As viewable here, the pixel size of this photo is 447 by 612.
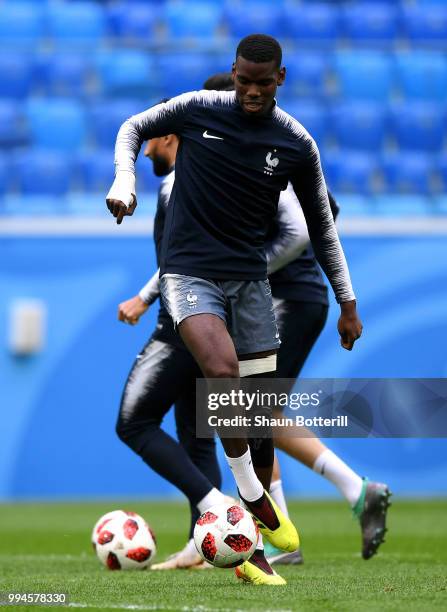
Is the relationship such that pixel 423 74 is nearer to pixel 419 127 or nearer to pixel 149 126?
pixel 419 127

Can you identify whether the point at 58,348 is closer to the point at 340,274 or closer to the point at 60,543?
the point at 60,543

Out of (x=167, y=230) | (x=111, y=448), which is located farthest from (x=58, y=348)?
(x=167, y=230)

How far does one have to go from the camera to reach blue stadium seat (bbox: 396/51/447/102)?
13.5 m

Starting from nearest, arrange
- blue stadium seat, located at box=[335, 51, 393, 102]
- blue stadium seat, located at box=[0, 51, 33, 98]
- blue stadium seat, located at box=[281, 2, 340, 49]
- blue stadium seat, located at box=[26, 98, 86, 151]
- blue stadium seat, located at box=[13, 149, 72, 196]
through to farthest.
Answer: blue stadium seat, located at box=[13, 149, 72, 196] < blue stadium seat, located at box=[26, 98, 86, 151] < blue stadium seat, located at box=[0, 51, 33, 98] < blue stadium seat, located at box=[335, 51, 393, 102] < blue stadium seat, located at box=[281, 2, 340, 49]

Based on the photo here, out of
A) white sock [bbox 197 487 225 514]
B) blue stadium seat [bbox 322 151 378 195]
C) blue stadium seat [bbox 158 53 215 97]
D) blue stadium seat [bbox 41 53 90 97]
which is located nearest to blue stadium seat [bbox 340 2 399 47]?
blue stadium seat [bbox 322 151 378 195]

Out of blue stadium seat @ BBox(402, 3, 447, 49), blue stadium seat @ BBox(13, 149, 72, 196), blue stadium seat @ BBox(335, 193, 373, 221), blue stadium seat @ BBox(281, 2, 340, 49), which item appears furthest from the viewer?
blue stadium seat @ BBox(402, 3, 447, 49)

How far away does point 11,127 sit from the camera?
1270 centimetres

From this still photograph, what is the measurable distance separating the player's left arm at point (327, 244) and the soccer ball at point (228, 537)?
0.80 meters

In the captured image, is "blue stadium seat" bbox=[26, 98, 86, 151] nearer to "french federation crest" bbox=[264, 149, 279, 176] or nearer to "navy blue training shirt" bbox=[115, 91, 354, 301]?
"navy blue training shirt" bbox=[115, 91, 354, 301]

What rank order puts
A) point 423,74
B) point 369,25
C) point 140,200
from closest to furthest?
point 140,200 → point 423,74 → point 369,25

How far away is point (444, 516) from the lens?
9.27 meters

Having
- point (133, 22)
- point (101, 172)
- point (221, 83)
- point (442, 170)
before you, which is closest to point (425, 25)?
point (442, 170)

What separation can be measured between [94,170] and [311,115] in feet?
7.60

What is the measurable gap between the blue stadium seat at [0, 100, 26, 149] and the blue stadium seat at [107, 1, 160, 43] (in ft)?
6.87
